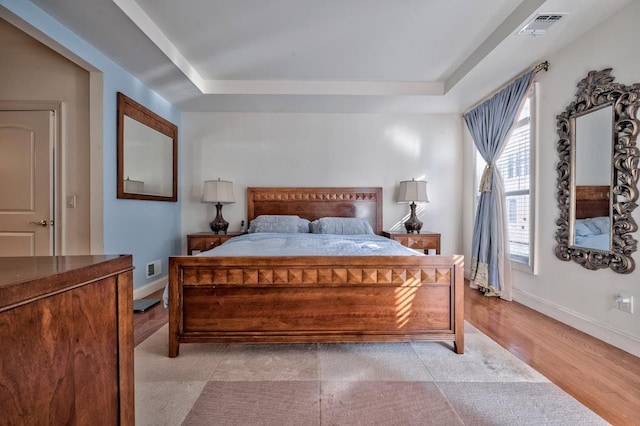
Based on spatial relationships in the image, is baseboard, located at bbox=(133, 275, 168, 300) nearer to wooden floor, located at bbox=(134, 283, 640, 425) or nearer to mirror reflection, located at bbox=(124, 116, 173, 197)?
wooden floor, located at bbox=(134, 283, 640, 425)

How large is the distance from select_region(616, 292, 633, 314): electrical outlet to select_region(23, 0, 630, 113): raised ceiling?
2.07 metres

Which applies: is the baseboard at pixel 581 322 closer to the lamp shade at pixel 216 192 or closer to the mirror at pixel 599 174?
the mirror at pixel 599 174

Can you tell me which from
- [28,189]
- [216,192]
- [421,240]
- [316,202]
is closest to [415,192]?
[421,240]

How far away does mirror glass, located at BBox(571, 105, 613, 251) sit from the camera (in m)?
2.27

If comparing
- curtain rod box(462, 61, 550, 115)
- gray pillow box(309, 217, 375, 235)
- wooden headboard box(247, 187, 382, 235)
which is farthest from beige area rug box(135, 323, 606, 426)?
curtain rod box(462, 61, 550, 115)

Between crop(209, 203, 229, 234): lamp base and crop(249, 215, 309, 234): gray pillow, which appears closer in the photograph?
crop(249, 215, 309, 234): gray pillow

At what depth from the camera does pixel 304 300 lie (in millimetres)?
1998

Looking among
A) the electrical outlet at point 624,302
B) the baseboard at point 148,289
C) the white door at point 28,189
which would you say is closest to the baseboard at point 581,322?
the electrical outlet at point 624,302

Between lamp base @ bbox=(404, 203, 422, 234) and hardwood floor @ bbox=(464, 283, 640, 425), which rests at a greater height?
lamp base @ bbox=(404, 203, 422, 234)

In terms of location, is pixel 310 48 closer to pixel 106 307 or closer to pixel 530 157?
pixel 530 157

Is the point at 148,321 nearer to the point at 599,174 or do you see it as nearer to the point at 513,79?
the point at 599,174

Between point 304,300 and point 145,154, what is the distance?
8.82 ft

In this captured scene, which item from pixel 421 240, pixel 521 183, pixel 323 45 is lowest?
pixel 421 240

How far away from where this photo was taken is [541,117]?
2938 mm
